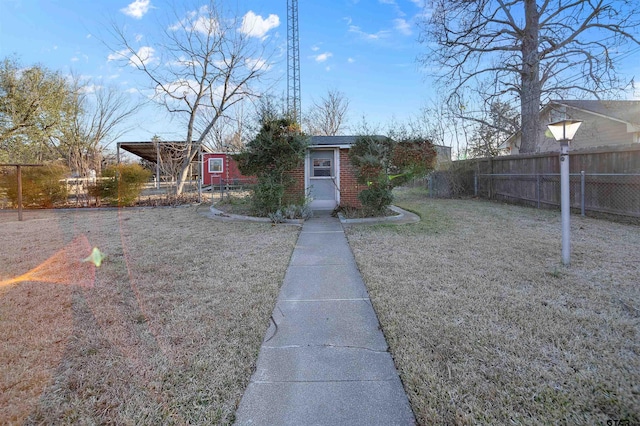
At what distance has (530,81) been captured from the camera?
12.9m

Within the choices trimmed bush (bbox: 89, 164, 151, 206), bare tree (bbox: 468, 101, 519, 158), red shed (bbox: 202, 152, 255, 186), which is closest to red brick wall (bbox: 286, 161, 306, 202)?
trimmed bush (bbox: 89, 164, 151, 206)

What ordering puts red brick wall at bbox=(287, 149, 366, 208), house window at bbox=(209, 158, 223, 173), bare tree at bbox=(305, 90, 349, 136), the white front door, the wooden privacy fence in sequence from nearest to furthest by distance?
the wooden privacy fence < red brick wall at bbox=(287, 149, 366, 208) < the white front door < house window at bbox=(209, 158, 223, 173) < bare tree at bbox=(305, 90, 349, 136)

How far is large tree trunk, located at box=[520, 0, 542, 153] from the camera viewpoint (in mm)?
12477

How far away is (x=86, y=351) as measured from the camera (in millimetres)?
2414

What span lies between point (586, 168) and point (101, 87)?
28756 millimetres

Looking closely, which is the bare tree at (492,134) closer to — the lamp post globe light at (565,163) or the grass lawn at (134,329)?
the lamp post globe light at (565,163)

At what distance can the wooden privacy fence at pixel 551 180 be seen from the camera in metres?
7.46

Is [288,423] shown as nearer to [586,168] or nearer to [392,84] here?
[586,168]

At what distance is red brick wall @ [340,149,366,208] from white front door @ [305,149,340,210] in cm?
19

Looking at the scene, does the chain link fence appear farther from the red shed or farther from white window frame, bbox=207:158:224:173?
white window frame, bbox=207:158:224:173

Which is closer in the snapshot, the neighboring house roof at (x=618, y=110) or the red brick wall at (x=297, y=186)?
the red brick wall at (x=297, y=186)

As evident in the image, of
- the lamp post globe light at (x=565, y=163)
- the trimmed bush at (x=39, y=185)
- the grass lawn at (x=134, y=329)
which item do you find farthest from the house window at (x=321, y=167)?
the trimmed bush at (x=39, y=185)

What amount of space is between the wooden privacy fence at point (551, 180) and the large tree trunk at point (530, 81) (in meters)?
1.67

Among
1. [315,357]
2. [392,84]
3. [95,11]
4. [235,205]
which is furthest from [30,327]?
[392,84]
